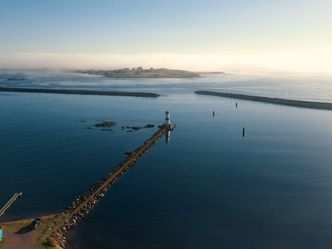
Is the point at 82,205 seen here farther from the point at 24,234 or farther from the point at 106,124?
the point at 106,124

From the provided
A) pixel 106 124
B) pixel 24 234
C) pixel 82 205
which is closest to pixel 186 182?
pixel 82 205

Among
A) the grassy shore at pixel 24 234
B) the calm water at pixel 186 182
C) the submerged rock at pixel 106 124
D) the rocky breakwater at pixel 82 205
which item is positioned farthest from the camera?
the submerged rock at pixel 106 124

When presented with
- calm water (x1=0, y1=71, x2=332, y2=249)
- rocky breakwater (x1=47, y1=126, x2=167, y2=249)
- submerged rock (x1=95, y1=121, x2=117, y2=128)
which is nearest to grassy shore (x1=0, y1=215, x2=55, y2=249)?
rocky breakwater (x1=47, y1=126, x2=167, y2=249)

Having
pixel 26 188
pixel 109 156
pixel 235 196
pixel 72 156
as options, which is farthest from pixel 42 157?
pixel 235 196

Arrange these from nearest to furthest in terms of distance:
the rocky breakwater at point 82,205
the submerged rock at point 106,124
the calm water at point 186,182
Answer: the rocky breakwater at point 82,205
the calm water at point 186,182
the submerged rock at point 106,124

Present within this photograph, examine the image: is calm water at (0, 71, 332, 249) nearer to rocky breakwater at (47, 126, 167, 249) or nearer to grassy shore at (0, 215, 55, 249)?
rocky breakwater at (47, 126, 167, 249)

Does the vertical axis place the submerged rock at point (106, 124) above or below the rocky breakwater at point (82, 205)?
above

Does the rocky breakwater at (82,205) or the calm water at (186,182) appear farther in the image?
the calm water at (186,182)

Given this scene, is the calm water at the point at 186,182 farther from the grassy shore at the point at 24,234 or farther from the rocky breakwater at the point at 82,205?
the grassy shore at the point at 24,234

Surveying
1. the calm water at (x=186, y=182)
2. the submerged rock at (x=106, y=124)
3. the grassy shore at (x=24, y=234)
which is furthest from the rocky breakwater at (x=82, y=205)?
the submerged rock at (x=106, y=124)
